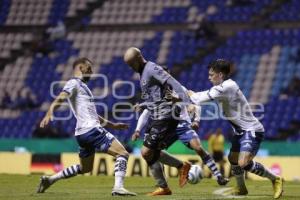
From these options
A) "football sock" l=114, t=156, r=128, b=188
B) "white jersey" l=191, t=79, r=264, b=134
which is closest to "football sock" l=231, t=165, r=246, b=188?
"white jersey" l=191, t=79, r=264, b=134

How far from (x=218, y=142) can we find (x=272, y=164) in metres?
2.57

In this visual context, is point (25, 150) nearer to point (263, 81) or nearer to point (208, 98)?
point (263, 81)

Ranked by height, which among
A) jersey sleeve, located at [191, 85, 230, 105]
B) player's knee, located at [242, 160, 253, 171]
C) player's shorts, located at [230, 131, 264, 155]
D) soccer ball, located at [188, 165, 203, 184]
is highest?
jersey sleeve, located at [191, 85, 230, 105]

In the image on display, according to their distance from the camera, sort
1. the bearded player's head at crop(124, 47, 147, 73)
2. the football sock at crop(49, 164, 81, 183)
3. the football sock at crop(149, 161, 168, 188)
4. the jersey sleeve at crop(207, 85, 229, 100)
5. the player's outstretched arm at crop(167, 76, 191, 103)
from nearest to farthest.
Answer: the jersey sleeve at crop(207, 85, 229, 100), the player's outstretched arm at crop(167, 76, 191, 103), the bearded player's head at crop(124, 47, 147, 73), the football sock at crop(149, 161, 168, 188), the football sock at crop(49, 164, 81, 183)

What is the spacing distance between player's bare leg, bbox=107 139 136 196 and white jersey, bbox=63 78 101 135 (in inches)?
20.8

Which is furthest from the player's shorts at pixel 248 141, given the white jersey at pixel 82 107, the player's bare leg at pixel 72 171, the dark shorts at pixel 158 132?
the player's bare leg at pixel 72 171

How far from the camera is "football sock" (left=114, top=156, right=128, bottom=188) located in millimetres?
13352

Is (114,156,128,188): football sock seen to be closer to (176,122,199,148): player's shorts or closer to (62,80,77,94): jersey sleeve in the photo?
(62,80,77,94): jersey sleeve

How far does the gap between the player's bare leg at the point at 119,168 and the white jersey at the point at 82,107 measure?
53cm

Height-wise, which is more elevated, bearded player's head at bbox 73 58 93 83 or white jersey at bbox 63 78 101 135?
bearded player's head at bbox 73 58 93 83

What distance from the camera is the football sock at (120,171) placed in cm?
1335

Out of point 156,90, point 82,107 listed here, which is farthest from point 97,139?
point 156,90

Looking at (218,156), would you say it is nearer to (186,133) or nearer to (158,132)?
(186,133)

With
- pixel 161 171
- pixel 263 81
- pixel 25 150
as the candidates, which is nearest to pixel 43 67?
pixel 25 150
